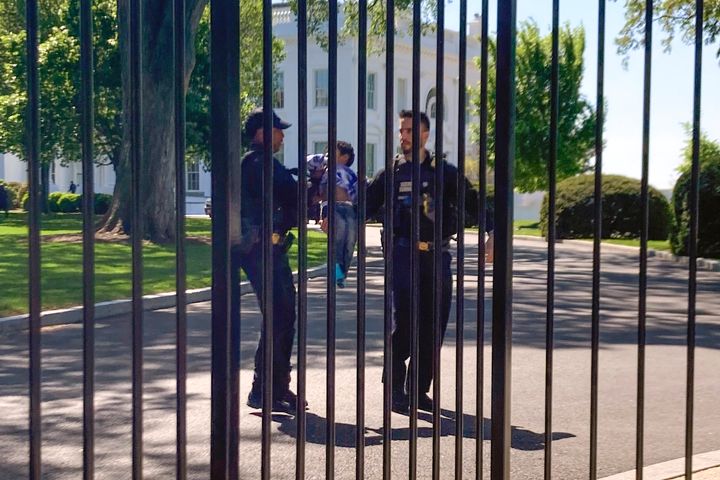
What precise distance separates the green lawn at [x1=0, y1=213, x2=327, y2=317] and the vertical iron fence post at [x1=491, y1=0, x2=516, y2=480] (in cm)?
844

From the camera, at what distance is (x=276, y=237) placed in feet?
20.0

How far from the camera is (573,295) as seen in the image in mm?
14531

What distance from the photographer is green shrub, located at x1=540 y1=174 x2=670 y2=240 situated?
29094 millimetres

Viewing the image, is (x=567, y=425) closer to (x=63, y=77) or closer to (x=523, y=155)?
(x=63, y=77)

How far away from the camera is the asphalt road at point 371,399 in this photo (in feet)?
17.5

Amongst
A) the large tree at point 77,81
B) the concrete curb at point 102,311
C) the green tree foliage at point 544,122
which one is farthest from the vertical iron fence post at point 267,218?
the green tree foliage at point 544,122

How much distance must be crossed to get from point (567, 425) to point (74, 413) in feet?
10.3

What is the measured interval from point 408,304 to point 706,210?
616 inches

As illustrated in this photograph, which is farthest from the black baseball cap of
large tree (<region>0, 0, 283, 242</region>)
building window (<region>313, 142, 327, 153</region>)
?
building window (<region>313, 142, 327, 153</region>)

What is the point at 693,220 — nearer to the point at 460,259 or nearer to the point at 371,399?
the point at 460,259

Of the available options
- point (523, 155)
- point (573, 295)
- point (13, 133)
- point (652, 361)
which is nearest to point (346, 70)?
point (523, 155)

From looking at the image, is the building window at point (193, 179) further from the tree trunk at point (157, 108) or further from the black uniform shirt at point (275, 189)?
the black uniform shirt at point (275, 189)

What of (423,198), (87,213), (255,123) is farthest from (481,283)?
(255,123)

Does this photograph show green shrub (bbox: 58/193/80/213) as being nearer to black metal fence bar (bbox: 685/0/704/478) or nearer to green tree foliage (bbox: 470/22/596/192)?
green tree foliage (bbox: 470/22/596/192)
